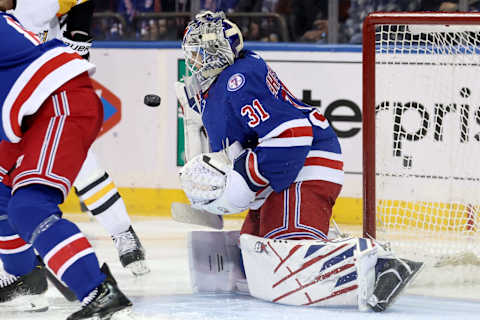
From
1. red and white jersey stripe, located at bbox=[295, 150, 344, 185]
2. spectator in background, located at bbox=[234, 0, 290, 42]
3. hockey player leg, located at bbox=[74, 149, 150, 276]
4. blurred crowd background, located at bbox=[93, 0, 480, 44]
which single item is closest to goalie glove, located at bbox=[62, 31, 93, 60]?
hockey player leg, located at bbox=[74, 149, 150, 276]

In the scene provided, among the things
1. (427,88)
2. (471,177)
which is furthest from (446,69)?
(471,177)

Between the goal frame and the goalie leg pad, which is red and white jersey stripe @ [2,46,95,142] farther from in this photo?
the goal frame

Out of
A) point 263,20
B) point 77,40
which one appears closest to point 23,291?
point 77,40

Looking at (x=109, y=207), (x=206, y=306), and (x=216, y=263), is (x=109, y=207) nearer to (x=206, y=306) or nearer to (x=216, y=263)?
Result: (x=216, y=263)

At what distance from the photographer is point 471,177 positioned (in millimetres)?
3092

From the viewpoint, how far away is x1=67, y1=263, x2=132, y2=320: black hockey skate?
76.9 inches

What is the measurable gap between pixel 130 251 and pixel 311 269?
2.49ft

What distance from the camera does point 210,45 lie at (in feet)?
7.94

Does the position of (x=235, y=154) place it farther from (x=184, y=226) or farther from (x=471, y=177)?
(x=184, y=226)

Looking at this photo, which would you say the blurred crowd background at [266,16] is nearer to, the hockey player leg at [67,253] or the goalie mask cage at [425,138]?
the goalie mask cage at [425,138]

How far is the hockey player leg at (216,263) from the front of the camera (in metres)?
2.51

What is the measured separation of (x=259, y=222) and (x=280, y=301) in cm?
34

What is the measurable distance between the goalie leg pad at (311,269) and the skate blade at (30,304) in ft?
1.92

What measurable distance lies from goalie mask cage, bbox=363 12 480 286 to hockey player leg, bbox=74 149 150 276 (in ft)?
2.48
